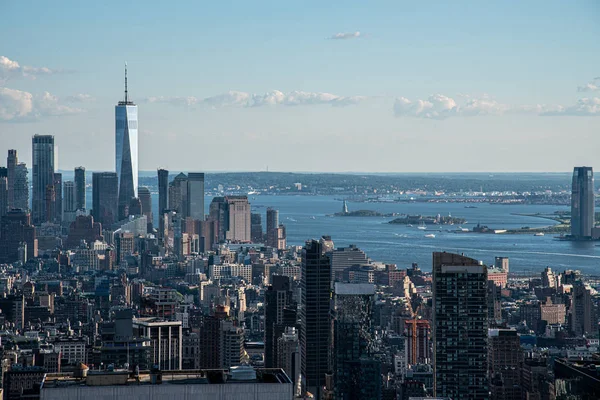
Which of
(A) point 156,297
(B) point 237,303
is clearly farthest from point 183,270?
(A) point 156,297

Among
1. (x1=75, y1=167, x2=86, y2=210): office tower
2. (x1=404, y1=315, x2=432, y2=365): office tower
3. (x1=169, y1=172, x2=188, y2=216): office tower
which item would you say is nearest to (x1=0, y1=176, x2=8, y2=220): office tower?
(x1=75, y1=167, x2=86, y2=210): office tower

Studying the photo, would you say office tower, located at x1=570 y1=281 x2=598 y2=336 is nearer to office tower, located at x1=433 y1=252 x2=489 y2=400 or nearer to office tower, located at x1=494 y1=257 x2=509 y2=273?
office tower, located at x1=494 y1=257 x2=509 y2=273

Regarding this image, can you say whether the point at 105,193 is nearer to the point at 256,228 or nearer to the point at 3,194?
the point at 3,194

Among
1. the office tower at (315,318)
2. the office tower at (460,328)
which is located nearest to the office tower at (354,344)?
the office tower at (315,318)

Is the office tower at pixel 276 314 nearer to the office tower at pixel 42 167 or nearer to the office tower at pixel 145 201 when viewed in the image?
the office tower at pixel 145 201

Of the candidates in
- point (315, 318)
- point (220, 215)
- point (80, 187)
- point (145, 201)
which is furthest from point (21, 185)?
point (315, 318)

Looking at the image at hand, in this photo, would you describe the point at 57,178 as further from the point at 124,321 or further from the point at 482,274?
the point at 482,274
